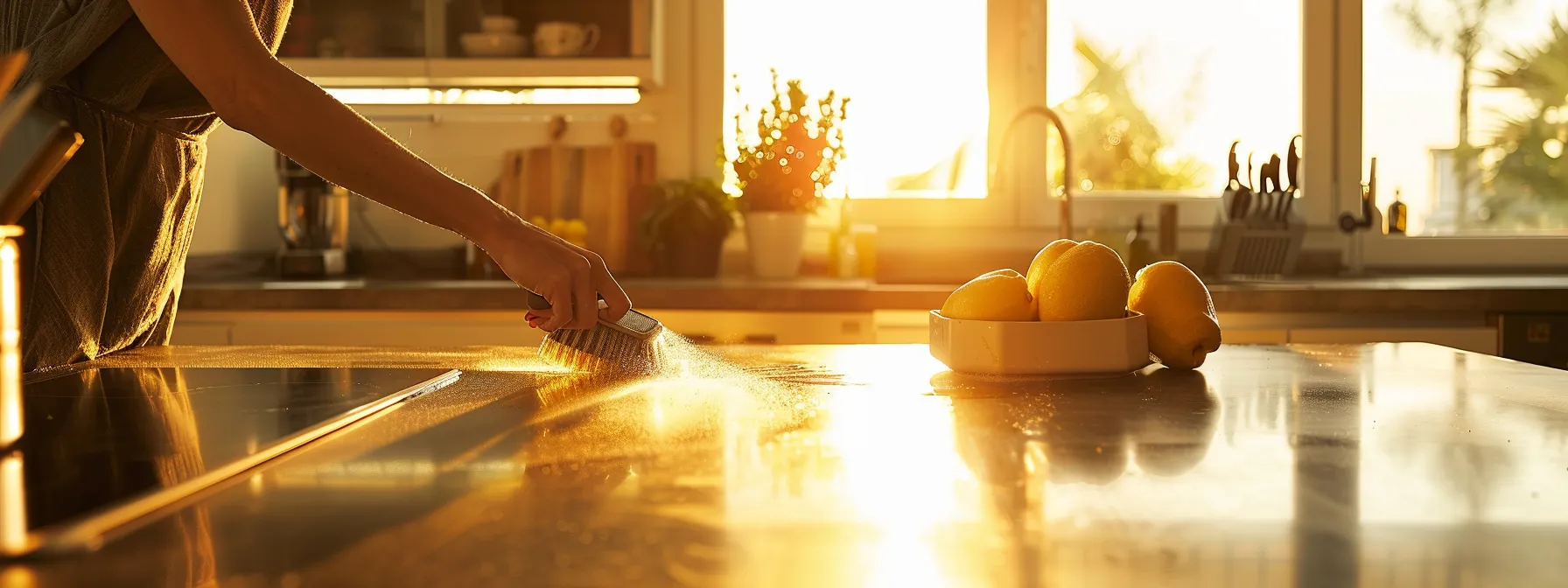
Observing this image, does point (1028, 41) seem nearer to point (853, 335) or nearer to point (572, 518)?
point (853, 335)

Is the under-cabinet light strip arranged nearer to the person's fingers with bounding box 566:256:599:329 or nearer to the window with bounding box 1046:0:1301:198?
the window with bounding box 1046:0:1301:198

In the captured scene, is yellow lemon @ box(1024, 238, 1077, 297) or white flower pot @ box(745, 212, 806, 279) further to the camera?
white flower pot @ box(745, 212, 806, 279)

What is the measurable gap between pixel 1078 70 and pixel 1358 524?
8.40 ft

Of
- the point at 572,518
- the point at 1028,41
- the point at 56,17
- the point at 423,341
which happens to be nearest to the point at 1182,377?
the point at 572,518

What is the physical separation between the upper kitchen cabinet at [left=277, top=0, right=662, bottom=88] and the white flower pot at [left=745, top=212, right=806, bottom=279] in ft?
1.37

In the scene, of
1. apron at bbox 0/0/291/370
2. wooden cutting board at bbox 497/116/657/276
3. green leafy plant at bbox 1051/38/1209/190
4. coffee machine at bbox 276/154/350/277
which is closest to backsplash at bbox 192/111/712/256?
wooden cutting board at bbox 497/116/657/276

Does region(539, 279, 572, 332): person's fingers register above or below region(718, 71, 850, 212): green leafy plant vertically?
below

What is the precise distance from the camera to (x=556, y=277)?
2.67 ft

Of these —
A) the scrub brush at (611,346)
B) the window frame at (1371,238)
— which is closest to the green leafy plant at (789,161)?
the window frame at (1371,238)

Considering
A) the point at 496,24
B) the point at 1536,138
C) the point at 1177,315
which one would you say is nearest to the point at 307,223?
the point at 496,24

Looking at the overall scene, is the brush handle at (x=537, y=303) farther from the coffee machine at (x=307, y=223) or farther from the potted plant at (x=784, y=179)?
the coffee machine at (x=307, y=223)

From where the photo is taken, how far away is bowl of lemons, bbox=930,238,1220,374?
83 cm

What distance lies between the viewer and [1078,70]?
2838 mm

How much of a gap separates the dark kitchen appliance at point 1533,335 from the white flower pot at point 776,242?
1389mm
